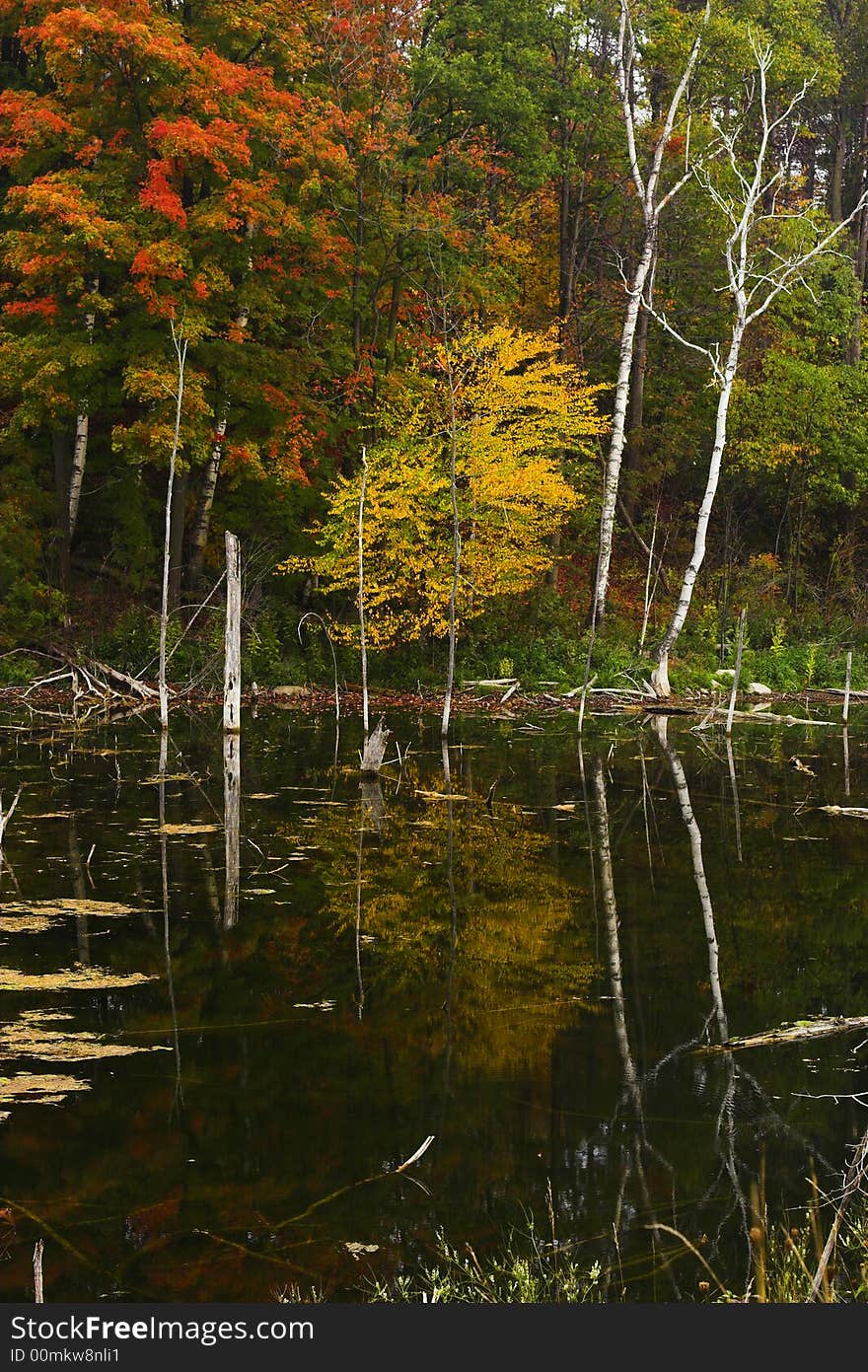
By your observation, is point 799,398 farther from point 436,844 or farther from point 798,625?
point 436,844

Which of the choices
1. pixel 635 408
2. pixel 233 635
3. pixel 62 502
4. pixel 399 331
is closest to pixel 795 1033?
pixel 233 635

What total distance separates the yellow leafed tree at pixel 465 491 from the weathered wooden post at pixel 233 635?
31.5 ft

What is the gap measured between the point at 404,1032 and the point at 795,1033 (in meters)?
2.21

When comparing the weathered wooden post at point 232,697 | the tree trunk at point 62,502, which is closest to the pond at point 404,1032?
the weathered wooden post at point 232,697

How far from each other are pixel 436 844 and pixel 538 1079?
602 cm

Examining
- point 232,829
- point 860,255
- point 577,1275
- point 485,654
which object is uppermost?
point 860,255

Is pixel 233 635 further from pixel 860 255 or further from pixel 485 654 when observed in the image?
pixel 860 255

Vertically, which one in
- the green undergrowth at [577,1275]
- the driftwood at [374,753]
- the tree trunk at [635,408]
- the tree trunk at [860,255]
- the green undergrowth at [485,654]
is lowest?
the green undergrowth at [577,1275]

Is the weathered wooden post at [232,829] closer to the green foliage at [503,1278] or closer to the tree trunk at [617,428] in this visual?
the green foliage at [503,1278]

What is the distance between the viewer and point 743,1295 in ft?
16.4

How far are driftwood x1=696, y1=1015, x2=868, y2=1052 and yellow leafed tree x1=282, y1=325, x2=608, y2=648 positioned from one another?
17233 mm

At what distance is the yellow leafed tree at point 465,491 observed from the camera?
2559 cm

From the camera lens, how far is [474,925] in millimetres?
Result: 10305

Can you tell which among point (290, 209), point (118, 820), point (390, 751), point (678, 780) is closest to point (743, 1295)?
point (118, 820)
